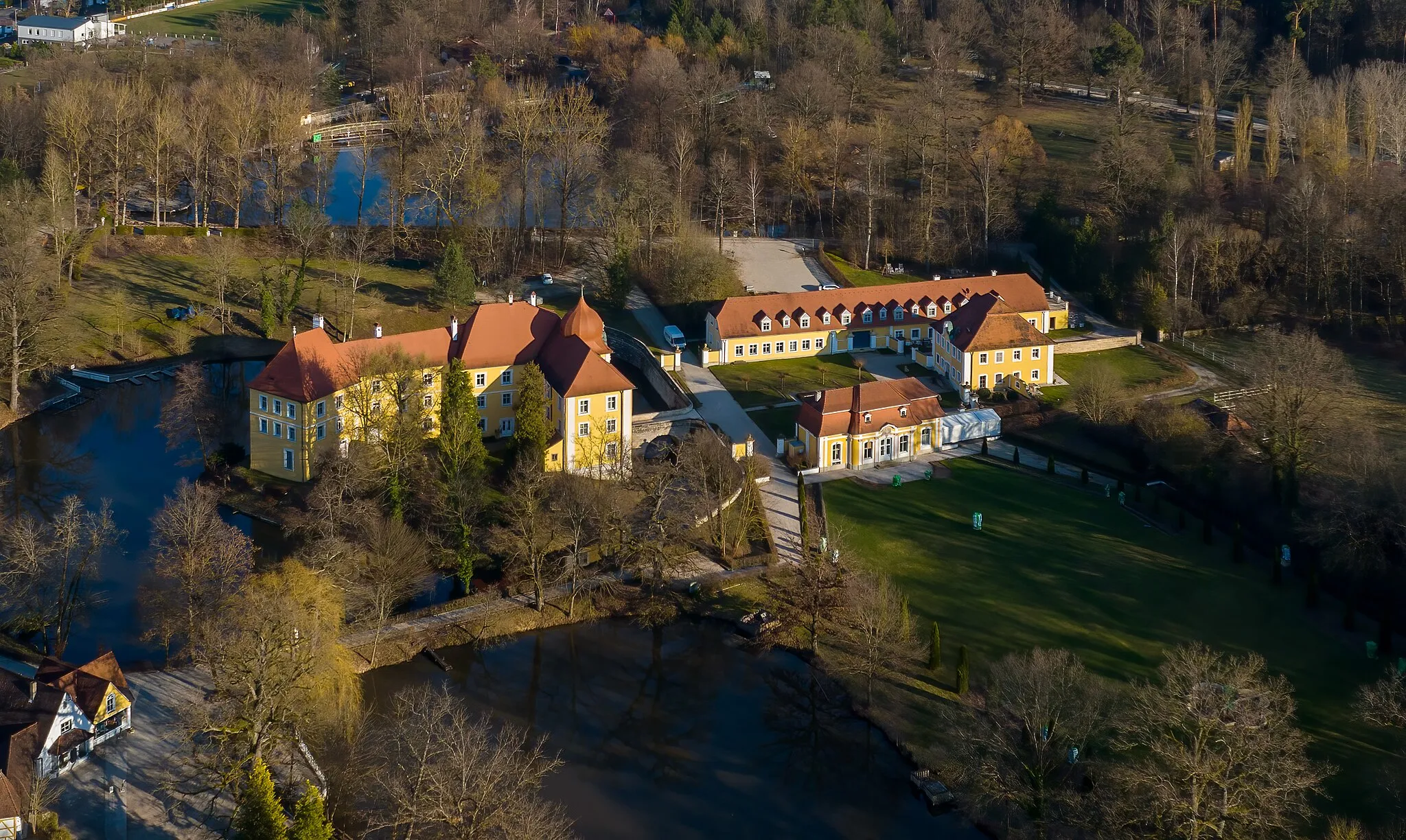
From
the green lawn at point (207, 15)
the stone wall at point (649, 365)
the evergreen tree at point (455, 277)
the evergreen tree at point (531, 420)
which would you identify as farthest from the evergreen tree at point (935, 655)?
the green lawn at point (207, 15)

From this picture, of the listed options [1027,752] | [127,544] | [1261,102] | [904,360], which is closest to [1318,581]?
[1027,752]

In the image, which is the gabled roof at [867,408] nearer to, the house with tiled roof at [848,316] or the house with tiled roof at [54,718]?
the house with tiled roof at [848,316]

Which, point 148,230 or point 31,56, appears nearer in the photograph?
point 148,230

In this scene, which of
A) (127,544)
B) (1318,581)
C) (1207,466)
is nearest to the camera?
(1318,581)

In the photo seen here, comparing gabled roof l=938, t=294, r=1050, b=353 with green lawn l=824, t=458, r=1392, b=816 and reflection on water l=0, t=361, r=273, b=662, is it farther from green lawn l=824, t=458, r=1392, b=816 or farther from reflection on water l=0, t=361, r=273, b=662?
reflection on water l=0, t=361, r=273, b=662

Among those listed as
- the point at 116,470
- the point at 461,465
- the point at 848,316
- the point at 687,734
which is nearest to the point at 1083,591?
the point at 687,734

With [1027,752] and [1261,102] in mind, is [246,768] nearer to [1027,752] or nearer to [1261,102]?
[1027,752]
